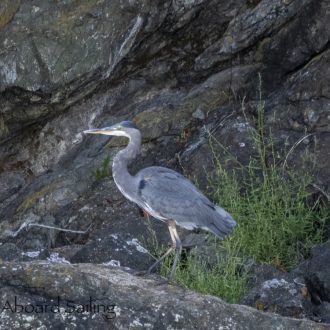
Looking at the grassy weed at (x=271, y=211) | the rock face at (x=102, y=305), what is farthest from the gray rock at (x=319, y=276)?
the rock face at (x=102, y=305)

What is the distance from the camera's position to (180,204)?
7.08 metres

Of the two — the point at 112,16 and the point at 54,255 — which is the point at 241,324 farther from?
the point at 112,16

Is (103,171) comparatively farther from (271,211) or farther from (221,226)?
(221,226)

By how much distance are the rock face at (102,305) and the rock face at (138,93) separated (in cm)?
354

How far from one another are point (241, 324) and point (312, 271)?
6.67 feet

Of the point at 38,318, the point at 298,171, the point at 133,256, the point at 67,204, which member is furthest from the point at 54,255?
the point at 38,318

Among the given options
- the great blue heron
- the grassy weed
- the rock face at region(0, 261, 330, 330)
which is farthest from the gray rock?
the rock face at region(0, 261, 330, 330)

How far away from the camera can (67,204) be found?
988 cm

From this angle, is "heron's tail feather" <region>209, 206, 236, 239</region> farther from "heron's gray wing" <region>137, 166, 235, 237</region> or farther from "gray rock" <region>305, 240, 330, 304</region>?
"gray rock" <region>305, 240, 330, 304</region>

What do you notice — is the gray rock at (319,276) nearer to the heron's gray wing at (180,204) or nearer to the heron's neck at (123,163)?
the heron's gray wing at (180,204)

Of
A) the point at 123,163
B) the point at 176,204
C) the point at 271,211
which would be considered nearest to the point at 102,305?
the point at 176,204

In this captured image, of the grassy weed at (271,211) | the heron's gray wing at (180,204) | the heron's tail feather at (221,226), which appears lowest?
the grassy weed at (271,211)

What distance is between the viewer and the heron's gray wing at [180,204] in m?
7.05

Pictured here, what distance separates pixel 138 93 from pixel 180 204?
355cm
